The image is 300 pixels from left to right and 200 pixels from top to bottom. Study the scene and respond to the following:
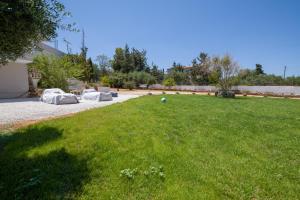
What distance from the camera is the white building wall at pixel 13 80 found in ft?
56.9

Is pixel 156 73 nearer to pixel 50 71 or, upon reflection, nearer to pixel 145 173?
pixel 50 71

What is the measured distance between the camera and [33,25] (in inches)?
171

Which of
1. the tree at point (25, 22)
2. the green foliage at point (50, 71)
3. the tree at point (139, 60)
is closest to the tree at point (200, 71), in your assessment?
the tree at point (139, 60)

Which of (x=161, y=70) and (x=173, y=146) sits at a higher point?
(x=161, y=70)

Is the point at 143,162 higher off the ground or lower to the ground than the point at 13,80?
lower

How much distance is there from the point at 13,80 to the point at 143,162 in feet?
57.8

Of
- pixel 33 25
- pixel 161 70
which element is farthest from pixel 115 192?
pixel 161 70

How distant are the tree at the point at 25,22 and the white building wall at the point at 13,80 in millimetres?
14370

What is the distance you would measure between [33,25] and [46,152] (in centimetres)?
254

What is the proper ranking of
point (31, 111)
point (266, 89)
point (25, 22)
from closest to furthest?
point (25, 22) → point (31, 111) → point (266, 89)

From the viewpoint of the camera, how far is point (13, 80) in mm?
17969

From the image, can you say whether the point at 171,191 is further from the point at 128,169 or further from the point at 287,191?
the point at 287,191

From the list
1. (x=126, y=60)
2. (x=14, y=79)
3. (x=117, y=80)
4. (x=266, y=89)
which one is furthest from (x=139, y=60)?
(x=14, y=79)

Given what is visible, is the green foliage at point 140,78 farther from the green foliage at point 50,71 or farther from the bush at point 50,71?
the bush at point 50,71
